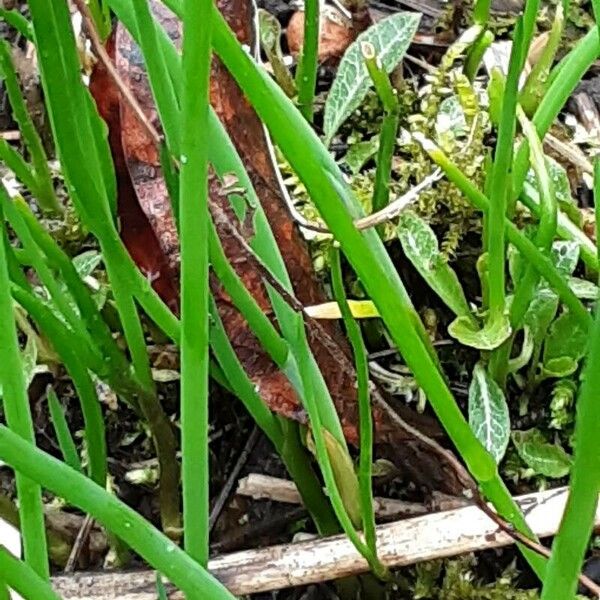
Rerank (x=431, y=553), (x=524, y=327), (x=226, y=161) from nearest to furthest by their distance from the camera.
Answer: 1. (x=226, y=161)
2. (x=431, y=553)
3. (x=524, y=327)

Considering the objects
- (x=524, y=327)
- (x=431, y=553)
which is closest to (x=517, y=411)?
(x=524, y=327)

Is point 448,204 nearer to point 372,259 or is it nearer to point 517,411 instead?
point 517,411

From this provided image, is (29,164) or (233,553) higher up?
(29,164)

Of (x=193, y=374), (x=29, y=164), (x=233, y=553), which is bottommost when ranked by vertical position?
(x=233, y=553)

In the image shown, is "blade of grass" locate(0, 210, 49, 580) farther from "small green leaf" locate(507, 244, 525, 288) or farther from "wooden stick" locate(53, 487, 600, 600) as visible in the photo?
"small green leaf" locate(507, 244, 525, 288)

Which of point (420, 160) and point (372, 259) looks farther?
point (420, 160)

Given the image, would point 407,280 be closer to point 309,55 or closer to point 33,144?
point 309,55

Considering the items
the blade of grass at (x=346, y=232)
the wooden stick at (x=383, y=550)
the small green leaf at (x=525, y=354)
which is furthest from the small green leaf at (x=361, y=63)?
the blade of grass at (x=346, y=232)
